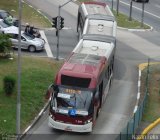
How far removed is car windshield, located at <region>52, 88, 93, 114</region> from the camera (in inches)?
1078

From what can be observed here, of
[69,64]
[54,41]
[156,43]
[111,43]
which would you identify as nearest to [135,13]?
[156,43]

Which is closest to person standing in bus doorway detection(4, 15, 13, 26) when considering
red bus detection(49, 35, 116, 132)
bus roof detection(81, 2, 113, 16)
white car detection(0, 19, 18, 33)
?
white car detection(0, 19, 18, 33)

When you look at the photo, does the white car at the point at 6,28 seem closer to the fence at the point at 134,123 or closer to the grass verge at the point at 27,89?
the grass verge at the point at 27,89

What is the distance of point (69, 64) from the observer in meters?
29.0

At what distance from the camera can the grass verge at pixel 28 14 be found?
5251 cm

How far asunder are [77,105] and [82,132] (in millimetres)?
1539

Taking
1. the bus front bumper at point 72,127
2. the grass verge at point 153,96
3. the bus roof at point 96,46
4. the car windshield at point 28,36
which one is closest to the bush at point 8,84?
the bus roof at point 96,46

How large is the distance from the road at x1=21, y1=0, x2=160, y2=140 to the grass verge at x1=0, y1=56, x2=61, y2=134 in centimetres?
91

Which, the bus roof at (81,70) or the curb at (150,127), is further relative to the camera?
the curb at (150,127)

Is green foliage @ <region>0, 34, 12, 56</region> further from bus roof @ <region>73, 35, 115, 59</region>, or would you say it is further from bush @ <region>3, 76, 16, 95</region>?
bush @ <region>3, 76, 16, 95</region>

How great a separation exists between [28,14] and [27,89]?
24.3m

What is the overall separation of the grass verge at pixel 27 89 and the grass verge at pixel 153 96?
6316mm

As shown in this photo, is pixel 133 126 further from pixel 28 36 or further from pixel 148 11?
pixel 148 11

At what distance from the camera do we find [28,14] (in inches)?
2188
